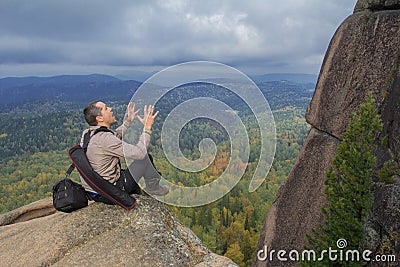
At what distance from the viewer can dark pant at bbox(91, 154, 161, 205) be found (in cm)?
802

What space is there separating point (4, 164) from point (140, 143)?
444 feet

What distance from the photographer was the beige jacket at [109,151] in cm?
745

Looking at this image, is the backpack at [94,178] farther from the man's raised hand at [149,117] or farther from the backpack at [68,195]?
the man's raised hand at [149,117]

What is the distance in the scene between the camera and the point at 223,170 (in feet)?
31.2

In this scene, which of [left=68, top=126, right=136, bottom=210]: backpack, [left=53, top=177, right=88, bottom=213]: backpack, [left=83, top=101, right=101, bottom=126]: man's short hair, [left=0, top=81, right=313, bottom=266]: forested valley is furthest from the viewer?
[left=0, top=81, right=313, bottom=266]: forested valley

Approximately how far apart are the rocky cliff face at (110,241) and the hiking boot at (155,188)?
39cm

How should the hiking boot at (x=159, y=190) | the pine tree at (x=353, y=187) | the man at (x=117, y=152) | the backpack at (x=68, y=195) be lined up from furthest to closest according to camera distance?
the pine tree at (x=353, y=187) → the hiking boot at (x=159, y=190) → the backpack at (x=68, y=195) → the man at (x=117, y=152)

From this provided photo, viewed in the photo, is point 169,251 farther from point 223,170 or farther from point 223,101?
point 223,101

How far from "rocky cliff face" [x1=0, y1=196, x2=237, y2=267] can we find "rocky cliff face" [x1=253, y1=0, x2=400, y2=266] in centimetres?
580

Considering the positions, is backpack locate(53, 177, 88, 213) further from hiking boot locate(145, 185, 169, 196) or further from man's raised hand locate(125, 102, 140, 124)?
man's raised hand locate(125, 102, 140, 124)

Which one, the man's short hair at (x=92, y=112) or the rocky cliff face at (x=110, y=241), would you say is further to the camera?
the man's short hair at (x=92, y=112)

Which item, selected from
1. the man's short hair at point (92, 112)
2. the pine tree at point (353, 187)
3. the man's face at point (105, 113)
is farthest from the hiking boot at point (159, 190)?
the pine tree at point (353, 187)

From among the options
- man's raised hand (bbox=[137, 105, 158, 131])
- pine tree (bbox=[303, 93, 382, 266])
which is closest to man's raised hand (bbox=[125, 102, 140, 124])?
man's raised hand (bbox=[137, 105, 158, 131])

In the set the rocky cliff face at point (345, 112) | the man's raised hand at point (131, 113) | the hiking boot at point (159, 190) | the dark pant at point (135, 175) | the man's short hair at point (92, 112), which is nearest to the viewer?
the man's short hair at point (92, 112)
